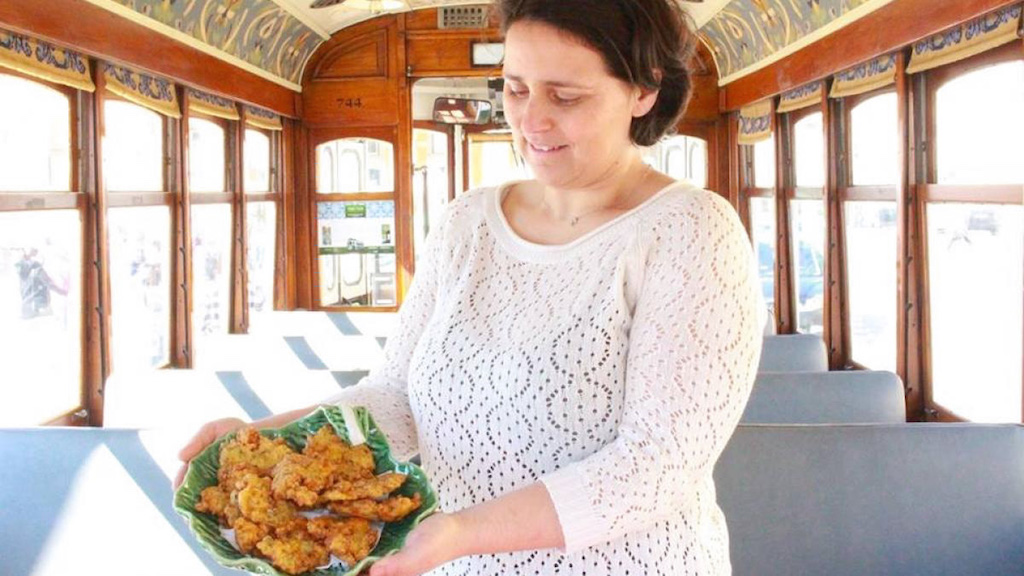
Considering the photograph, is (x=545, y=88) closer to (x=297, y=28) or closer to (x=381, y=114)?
(x=297, y=28)

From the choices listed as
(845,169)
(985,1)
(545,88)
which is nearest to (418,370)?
(545,88)

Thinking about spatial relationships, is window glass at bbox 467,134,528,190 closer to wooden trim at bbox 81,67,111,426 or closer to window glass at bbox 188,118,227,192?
window glass at bbox 188,118,227,192

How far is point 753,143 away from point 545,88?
5775 mm

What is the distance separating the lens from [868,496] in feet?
8.89

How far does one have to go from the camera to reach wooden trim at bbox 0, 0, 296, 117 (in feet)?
11.4

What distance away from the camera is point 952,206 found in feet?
12.7

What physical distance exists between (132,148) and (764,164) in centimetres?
402

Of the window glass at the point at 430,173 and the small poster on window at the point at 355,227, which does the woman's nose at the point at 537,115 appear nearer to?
the small poster on window at the point at 355,227

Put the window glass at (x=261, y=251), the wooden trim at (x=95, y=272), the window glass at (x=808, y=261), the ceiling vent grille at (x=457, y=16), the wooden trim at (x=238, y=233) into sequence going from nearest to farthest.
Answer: the wooden trim at (x=95, y=272), the window glass at (x=808, y=261), the wooden trim at (x=238, y=233), the window glass at (x=261, y=251), the ceiling vent grille at (x=457, y=16)

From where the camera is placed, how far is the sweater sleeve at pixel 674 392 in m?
1.05

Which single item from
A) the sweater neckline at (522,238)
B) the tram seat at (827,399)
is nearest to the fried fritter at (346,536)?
the sweater neckline at (522,238)

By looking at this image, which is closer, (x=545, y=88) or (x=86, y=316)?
(x=545, y=88)

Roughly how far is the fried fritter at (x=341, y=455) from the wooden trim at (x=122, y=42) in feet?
8.95

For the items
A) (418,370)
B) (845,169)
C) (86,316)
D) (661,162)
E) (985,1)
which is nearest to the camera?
(418,370)
